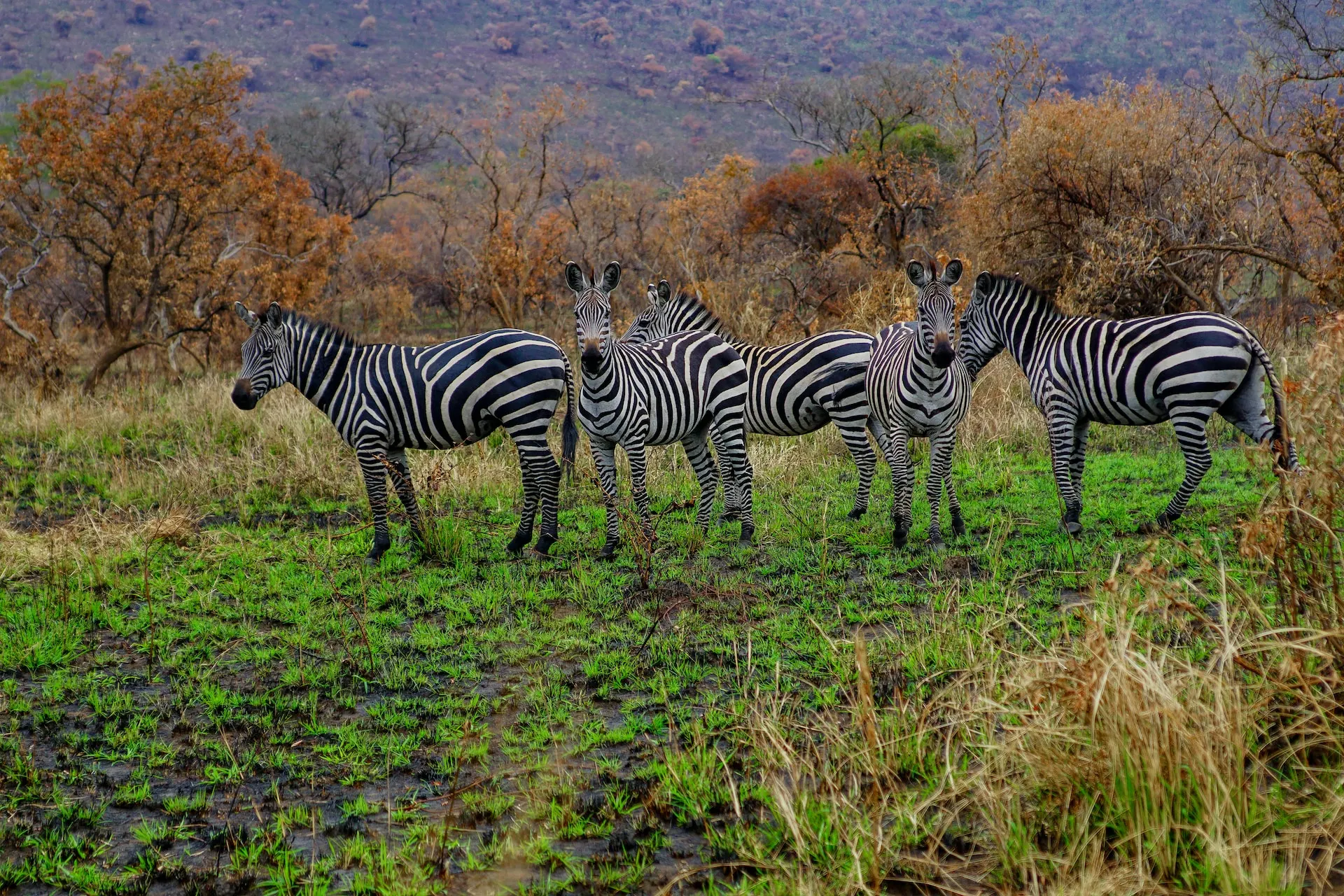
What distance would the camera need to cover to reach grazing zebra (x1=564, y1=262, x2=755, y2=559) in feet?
23.8

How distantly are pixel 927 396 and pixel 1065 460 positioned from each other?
1.25 meters

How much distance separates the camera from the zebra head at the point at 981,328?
26.9ft

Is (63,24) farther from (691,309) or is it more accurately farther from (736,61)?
(691,309)

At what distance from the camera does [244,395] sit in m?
7.55

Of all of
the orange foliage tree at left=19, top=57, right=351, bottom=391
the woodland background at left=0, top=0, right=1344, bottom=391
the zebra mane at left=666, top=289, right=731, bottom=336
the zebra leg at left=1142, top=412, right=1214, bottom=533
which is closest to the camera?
the zebra leg at left=1142, top=412, right=1214, bottom=533

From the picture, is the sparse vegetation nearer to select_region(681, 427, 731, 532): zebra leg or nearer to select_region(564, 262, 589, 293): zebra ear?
select_region(681, 427, 731, 532): zebra leg

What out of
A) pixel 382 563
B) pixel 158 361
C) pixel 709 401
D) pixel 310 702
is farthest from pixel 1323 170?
pixel 158 361

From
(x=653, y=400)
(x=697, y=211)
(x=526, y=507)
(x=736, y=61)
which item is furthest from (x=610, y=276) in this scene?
(x=736, y=61)

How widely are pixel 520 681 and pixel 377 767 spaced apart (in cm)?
109

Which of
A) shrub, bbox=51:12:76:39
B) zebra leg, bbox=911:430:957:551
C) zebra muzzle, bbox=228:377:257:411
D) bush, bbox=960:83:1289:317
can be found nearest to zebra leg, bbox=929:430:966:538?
zebra leg, bbox=911:430:957:551

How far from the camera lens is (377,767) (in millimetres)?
4223

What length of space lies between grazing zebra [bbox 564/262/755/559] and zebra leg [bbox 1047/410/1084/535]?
241 cm

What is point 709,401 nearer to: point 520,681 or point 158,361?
point 520,681

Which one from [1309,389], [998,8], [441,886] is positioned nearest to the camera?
[441,886]
